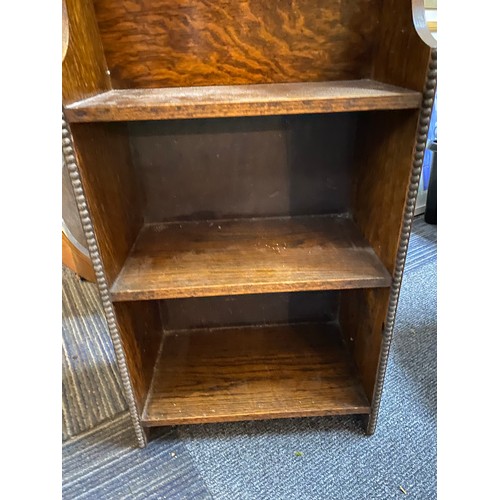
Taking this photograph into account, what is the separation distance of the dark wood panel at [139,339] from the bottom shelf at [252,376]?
0.04 metres

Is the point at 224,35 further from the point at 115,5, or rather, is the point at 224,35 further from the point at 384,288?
the point at 384,288

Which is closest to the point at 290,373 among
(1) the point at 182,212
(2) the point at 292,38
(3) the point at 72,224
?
(1) the point at 182,212

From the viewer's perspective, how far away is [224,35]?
30.5 inches

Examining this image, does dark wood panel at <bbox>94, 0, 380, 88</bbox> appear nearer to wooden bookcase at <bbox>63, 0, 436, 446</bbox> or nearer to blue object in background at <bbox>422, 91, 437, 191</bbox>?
wooden bookcase at <bbox>63, 0, 436, 446</bbox>

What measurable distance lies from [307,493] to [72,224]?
103 centimetres

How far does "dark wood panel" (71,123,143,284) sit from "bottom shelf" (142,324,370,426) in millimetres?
348

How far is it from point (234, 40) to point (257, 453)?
2.84 ft

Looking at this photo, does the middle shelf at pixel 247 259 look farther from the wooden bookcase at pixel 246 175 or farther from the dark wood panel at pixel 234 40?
the dark wood panel at pixel 234 40

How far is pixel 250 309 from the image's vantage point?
1.15 meters

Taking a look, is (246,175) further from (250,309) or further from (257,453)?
(257,453)

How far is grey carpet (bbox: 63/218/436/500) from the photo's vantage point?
868mm

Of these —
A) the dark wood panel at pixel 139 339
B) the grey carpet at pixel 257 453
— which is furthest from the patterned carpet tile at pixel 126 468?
the dark wood panel at pixel 139 339

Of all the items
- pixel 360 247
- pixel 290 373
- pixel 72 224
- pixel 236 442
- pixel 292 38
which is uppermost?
pixel 292 38

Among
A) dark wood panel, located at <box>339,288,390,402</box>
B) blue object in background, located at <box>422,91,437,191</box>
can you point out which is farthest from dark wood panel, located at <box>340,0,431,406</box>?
blue object in background, located at <box>422,91,437,191</box>
